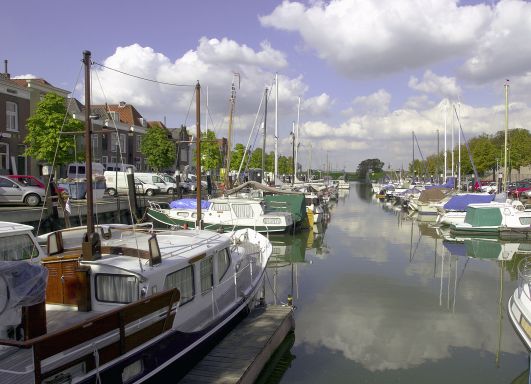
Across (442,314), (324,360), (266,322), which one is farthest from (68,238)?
(442,314)

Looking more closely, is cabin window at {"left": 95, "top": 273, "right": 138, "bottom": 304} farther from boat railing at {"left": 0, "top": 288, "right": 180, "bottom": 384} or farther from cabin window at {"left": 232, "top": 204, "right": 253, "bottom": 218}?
cabin window at {"left": 232, "top": 204, "right": 253, "bottom": 218}

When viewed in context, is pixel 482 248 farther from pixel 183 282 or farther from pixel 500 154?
pixel 500 154

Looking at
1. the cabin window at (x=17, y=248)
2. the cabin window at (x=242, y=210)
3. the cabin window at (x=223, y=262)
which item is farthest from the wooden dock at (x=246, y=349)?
the cabin window at (x=242, y=210)

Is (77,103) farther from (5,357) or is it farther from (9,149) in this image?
(5,357)

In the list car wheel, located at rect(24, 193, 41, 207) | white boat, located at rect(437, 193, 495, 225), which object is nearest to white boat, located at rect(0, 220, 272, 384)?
car wheel, located at rect(24, 193, 41, 207)

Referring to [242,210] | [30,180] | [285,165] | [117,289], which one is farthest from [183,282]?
[285,165]

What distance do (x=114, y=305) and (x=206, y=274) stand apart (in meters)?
2.56

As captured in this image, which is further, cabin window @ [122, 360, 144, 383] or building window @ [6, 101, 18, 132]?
building window @ [6, 101, 18, 132]

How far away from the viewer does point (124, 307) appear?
7.02m

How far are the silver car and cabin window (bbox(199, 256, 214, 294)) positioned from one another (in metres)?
17.7

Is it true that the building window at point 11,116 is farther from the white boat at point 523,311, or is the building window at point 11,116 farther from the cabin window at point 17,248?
the white boat at point 523,311

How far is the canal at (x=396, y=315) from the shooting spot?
34.3 feet

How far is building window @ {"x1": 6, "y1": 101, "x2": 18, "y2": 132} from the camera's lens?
36219 millimetres

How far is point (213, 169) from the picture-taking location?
63.4 m
